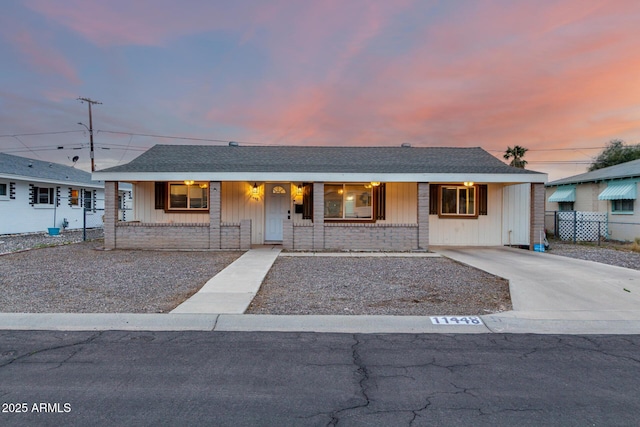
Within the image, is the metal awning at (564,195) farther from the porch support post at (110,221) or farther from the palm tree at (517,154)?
the porch support post at (110,221)

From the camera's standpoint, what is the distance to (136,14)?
13984 millimetres

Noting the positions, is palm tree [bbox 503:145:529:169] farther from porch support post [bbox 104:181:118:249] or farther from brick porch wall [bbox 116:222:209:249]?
porch support post [bbox 104:181:118:249]

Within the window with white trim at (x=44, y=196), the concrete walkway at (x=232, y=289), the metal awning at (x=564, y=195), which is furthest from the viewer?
the metal awning at (x=564, y=195)

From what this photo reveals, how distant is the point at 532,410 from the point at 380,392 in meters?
1.31

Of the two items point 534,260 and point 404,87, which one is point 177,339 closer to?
point 534,260

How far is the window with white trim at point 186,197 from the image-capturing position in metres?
16.7

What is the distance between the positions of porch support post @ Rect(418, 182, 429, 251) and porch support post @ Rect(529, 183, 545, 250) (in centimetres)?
436

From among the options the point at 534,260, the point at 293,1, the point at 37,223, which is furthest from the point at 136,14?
the point at 534,260

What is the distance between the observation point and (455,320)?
20.2ft

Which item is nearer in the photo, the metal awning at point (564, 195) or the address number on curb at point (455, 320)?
the address number on curb at point (455, 320)

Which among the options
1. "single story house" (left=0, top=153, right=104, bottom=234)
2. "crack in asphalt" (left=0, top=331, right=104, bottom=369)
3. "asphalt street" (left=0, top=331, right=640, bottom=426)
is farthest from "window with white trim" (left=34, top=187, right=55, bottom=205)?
"crack in asphalt" (left=0, top=331, right=104, bottom=369)

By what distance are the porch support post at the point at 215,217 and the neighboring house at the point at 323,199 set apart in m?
0.04

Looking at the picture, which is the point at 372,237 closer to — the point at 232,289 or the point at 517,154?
the point at 232,289

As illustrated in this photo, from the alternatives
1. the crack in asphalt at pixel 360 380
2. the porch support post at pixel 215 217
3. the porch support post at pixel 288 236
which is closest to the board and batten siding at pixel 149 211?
the porch support post at pixel 215 217
